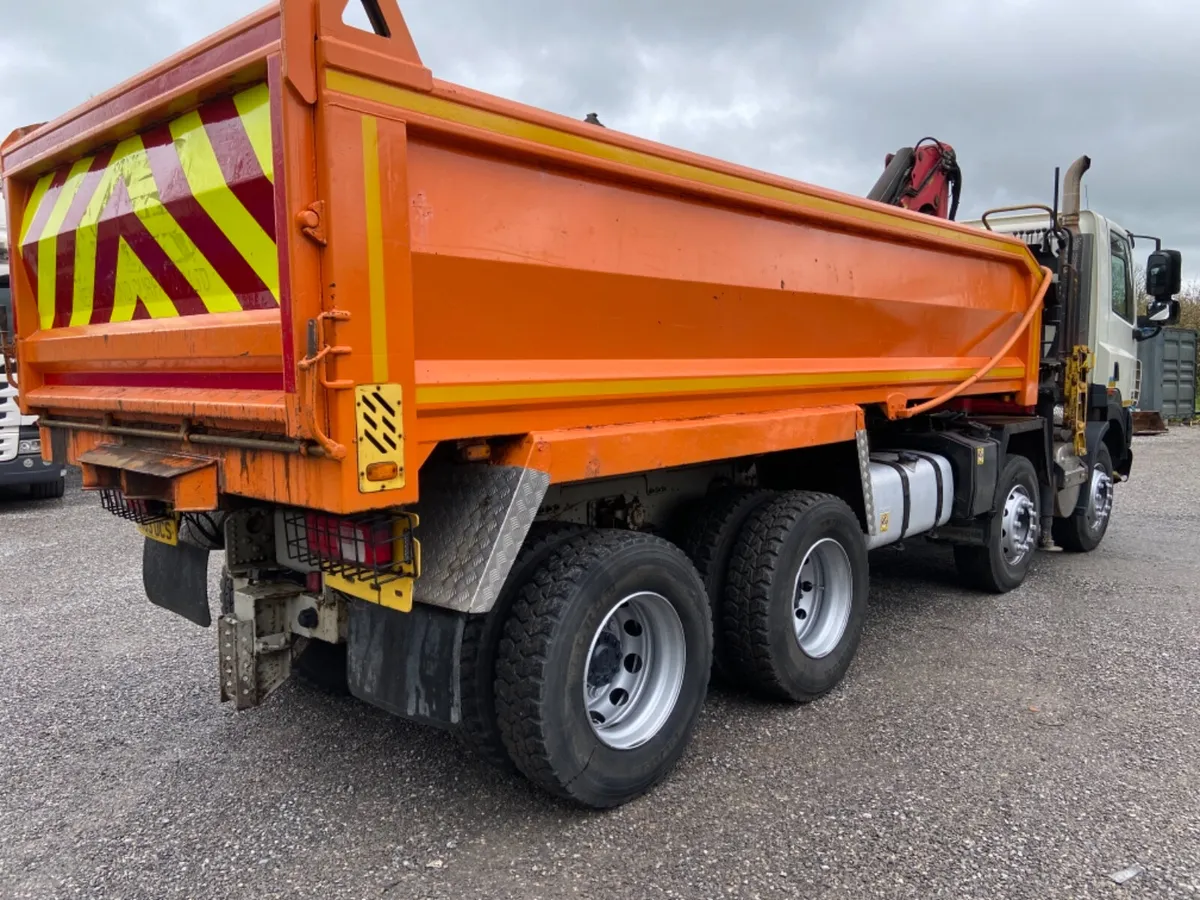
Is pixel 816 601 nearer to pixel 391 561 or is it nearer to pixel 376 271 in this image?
pixel 391 561

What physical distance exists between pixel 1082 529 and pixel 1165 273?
6.62 feet

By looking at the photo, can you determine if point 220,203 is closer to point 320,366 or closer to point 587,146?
point 320,366

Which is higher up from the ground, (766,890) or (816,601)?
(816,601)

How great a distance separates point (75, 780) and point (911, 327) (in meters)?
4.26

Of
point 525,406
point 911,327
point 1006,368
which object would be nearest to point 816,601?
point 911,327

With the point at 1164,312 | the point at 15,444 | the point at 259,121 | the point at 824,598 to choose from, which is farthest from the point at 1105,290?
the point at 15,444

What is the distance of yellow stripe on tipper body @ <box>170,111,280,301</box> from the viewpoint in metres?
2.40

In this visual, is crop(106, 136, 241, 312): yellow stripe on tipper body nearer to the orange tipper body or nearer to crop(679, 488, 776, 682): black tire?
the orange tipper body

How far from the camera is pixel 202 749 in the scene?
343cm

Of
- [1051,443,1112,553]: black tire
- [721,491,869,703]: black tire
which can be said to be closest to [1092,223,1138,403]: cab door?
[1051,443,1112,553]: black tire

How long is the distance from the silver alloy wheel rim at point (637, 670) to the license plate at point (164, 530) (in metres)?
1.82

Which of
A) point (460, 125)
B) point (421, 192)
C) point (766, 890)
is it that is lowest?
point (766, 890)

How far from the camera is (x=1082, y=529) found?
677cm

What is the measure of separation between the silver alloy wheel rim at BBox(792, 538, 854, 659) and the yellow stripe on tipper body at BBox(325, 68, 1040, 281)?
153 centimetres
